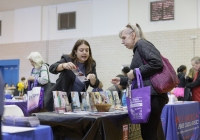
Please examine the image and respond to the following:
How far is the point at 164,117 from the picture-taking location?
4152 millimetres

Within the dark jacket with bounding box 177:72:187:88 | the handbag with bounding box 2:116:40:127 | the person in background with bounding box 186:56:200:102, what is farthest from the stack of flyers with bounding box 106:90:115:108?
the dark jacket with bounding box 177:72:187:88

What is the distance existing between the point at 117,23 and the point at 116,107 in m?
6.17

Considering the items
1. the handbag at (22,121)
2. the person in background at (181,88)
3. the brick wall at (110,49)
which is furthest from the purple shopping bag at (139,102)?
the brick wall at (110,49)

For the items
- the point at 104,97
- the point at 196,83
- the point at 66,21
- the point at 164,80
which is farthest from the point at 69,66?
the point at 66,21

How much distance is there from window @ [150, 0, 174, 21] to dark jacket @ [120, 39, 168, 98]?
20.6 ft

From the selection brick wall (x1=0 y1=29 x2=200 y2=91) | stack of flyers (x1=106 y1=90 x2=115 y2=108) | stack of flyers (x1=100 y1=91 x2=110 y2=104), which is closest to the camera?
stack of flyers (x1=100 y1=91 x2=110 y2=104)

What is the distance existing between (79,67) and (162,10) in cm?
608

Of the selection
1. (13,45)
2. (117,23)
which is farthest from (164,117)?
(13,45)

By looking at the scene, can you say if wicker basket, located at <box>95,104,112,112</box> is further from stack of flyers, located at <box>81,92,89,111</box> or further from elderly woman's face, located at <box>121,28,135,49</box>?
elderly woman's face, located at <box>121,28,135,49</box>

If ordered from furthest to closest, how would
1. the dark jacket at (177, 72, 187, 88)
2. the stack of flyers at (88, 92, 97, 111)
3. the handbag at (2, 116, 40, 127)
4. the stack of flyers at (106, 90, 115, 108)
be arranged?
the dark jacket at (177, 72, 187, 88)
the stack of flyers at (106, 90, 115, 108)
the stack of flyers at (88, 92, 97, 111)
the handbag at (2, 116, 40, 127)

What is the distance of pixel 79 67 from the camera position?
119 inches

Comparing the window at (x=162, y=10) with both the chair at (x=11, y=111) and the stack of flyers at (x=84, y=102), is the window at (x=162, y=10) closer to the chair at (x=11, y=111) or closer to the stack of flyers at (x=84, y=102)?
the stack of flyers at (x=84, y=102)

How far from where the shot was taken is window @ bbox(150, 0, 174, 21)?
8461 mm

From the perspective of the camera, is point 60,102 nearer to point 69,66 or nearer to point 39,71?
point 69,66
